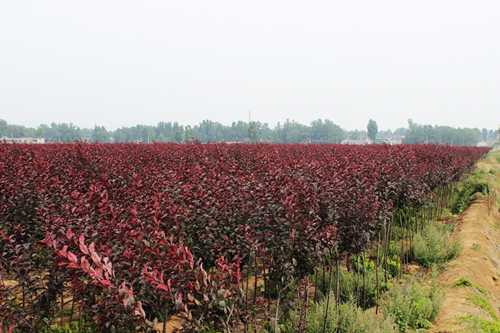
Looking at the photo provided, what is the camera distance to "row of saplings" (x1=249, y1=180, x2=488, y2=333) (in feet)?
17.1

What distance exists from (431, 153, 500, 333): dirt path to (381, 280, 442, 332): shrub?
180mm

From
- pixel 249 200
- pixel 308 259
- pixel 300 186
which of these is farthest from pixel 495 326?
pixel 249 200

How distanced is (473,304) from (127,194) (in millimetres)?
5898

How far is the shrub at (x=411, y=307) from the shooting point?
582 cm

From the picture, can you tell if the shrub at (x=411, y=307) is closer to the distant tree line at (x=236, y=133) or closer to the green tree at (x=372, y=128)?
the distant tree line at (x=236, y=133)

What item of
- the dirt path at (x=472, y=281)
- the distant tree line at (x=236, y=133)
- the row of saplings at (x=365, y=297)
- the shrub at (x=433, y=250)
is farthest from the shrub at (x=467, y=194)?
the distant tree line at (x=236, y=133)

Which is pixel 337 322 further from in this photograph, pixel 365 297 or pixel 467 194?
pixel 467 194

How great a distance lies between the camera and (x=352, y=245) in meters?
6.29

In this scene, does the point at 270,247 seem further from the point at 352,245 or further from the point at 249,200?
the point at 352,245

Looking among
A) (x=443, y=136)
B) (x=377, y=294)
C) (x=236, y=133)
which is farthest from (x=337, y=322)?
(x=443, y=136)

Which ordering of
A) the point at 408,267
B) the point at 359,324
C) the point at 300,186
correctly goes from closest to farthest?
the point at 359,324
the point at 300,186
the point at 408,267

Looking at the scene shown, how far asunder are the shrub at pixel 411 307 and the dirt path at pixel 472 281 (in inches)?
7.1

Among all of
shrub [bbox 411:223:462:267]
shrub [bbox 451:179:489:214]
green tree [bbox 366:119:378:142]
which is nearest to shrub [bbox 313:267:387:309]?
shrub [bbox 411:223:462:267]

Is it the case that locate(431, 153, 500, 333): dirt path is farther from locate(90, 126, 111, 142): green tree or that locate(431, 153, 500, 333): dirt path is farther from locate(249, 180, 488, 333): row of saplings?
locate(90, 126, 111, 142): green tree
